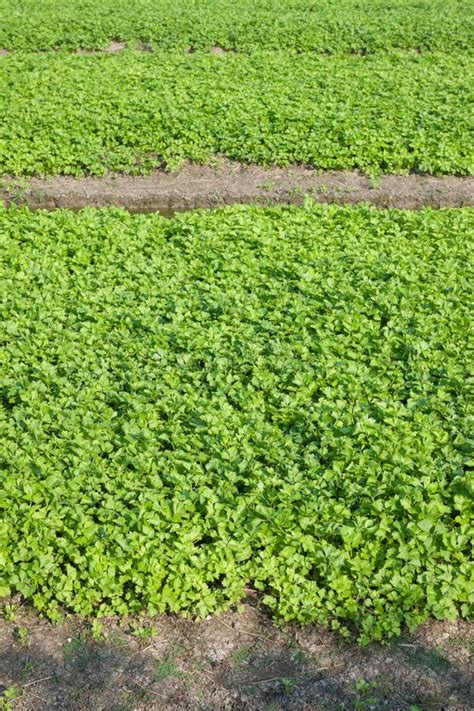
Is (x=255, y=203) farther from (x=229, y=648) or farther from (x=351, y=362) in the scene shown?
(x=229, y=648)

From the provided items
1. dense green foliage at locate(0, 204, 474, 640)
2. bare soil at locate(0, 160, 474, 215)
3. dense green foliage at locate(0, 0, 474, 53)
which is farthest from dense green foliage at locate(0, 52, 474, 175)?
dense green foliage at locate(0, 204, 474, 640)

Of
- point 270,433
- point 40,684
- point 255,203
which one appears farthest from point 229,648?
point 255,203

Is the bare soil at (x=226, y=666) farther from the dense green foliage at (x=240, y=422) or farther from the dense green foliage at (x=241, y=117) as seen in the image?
the dense green foliage at (x=241, y=117)

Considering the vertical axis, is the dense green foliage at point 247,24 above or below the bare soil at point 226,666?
above

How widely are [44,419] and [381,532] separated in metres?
2.36

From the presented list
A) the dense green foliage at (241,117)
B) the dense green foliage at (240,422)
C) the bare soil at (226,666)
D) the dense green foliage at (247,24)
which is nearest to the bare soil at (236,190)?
the dense green foliage at (241,117)

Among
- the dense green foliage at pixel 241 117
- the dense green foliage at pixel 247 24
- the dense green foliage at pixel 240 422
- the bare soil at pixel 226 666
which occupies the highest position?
the dense green foliage at pixel 247 24

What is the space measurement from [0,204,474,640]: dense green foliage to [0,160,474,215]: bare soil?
1.59 meters

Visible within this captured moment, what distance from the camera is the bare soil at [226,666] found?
3.96m

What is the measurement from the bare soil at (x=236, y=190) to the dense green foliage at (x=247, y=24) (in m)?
5.81

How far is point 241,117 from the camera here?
10.6m

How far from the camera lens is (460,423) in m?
5.22

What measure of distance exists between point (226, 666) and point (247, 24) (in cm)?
1421

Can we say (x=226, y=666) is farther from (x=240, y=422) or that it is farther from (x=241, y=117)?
(x=241, y=117)
